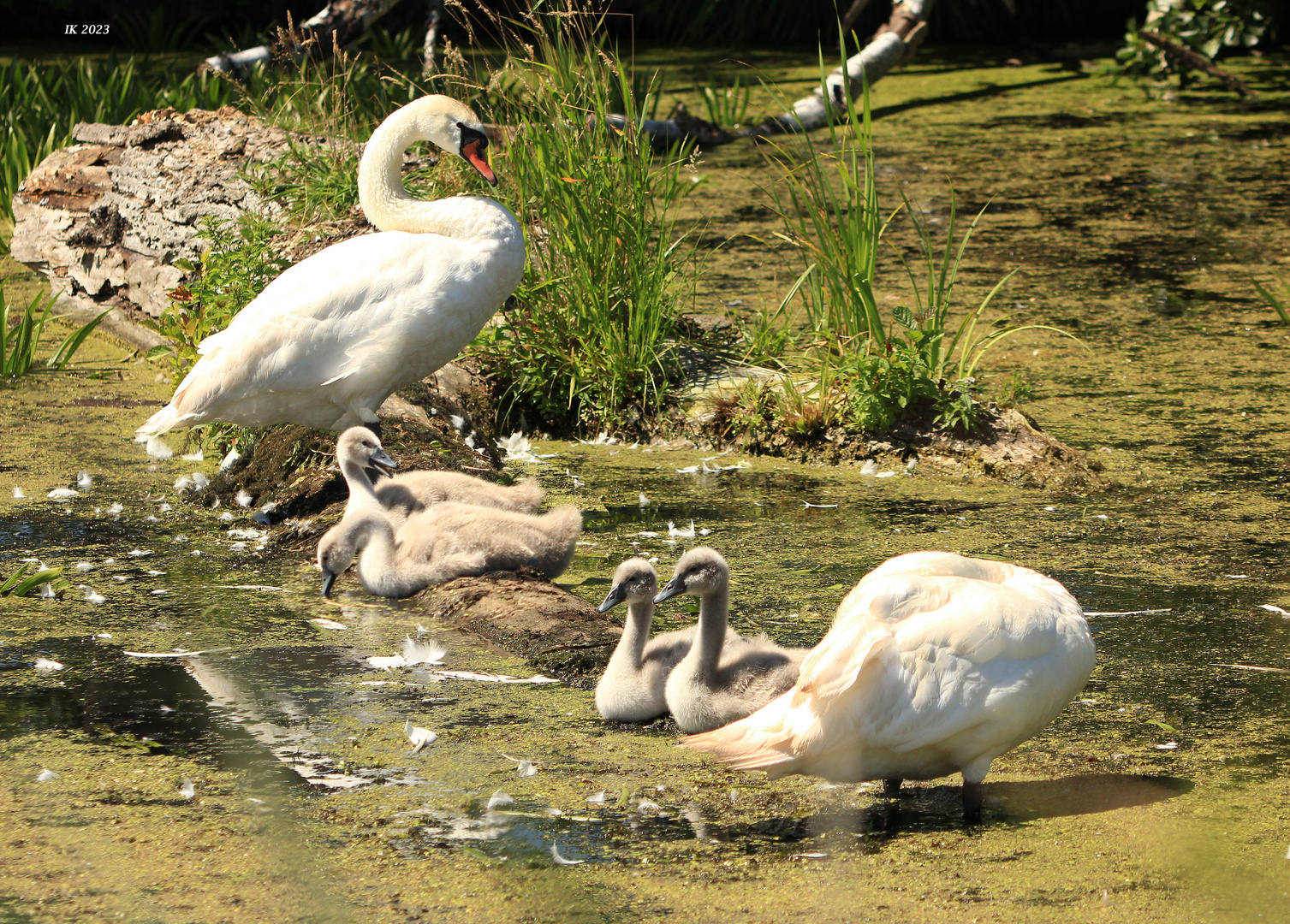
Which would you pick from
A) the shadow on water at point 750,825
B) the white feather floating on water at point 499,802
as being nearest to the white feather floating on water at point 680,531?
the shadow on water at point 750,825

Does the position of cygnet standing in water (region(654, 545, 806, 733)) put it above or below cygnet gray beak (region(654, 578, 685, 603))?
below

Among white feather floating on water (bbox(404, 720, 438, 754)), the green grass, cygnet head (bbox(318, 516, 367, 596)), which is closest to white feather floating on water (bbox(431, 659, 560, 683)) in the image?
white feather floating on water (bbox(404, 720, 438, 754))

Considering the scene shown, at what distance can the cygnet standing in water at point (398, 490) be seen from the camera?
14.1ft

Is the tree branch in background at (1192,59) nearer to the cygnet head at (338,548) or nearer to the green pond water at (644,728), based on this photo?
the green pond water at (644,728)

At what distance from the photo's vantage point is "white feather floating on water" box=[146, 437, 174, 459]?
5.39 metres

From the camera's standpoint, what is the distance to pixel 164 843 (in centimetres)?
272

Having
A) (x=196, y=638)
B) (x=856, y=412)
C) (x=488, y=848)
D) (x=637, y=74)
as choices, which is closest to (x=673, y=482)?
(x=856, y=412)

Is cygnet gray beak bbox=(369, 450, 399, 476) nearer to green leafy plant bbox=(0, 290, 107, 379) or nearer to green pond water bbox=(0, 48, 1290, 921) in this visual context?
green pond water bbox=(0, 48, 1290, 921)

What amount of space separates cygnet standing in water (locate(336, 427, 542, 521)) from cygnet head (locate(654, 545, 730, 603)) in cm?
114

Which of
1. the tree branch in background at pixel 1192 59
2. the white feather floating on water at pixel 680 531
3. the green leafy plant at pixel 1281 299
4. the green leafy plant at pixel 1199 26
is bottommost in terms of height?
the white feather floating on water at pixel 680 531

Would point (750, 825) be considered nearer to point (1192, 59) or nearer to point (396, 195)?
point (396, 195)

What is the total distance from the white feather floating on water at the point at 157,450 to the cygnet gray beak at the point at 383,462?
1.47m

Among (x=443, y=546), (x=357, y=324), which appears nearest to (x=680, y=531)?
(x=443, y=546)

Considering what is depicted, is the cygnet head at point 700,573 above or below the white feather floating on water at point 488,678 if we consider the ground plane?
above
